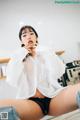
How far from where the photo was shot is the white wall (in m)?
1.52

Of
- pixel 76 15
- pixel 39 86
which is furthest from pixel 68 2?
pixel 39 86

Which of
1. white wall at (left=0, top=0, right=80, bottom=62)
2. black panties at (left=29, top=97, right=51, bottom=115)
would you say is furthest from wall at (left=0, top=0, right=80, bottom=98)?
black panties at (left=29, top=97, right=51, bottom=115)

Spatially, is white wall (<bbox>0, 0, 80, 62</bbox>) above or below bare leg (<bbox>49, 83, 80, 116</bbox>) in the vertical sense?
above

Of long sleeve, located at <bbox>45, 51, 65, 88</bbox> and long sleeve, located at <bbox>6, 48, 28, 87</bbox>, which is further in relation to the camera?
long sleeve, located at <bbox>45, 51, 65, 88</bbox>

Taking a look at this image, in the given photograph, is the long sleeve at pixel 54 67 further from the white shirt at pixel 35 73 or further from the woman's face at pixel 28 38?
the woman's face at pixel 28 38

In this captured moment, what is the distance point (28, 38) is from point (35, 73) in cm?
26

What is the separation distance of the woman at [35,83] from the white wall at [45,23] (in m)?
0.06

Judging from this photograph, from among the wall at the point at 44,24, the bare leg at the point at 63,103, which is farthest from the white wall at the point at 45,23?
the bare leg at the point at 63,103

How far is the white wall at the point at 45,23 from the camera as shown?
4.99 ft

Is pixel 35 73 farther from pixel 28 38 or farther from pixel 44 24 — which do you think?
pixel 44 24

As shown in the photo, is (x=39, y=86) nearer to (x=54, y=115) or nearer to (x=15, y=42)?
(x=54, y=115)

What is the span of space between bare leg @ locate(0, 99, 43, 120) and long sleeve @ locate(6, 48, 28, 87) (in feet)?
0.42

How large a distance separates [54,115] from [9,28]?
28.0 inches

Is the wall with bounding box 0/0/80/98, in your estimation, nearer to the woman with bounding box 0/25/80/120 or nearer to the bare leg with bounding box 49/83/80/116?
the woman with bounding box 0/25/80/120
